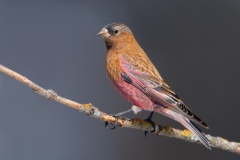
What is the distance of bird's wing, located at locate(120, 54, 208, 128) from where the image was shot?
57.4 inches

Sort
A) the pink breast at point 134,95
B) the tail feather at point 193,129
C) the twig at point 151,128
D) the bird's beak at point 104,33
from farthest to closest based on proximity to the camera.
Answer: the bird's beak at point 104,33, the pink breast at point 134,95, the tail feather at point 193,129, the twig at point 151,128

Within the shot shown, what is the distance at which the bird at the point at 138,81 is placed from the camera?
4.73 ft

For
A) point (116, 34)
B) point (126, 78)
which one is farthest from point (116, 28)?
point (126, 78)

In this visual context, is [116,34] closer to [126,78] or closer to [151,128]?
[126,78]

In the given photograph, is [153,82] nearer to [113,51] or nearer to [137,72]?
[137,72]

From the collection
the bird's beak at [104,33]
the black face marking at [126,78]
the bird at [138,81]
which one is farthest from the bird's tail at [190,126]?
the bird's beak at [104,33]

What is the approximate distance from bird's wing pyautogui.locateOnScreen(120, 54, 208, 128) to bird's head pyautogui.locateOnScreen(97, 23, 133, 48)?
2.8 inches

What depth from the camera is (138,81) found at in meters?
1.57

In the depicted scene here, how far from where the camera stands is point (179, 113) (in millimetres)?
1445

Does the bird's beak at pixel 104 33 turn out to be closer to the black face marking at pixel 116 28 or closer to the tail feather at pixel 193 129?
the black face marking at pixel 116 28

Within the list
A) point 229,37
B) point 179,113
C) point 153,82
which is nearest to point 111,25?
point 153,82

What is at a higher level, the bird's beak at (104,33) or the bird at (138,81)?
the bird's beak at (104,33)

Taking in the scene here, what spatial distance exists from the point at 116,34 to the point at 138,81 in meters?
0.20

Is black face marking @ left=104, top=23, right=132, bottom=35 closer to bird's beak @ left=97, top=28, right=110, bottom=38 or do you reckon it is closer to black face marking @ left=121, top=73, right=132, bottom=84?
bird's beak @ left=97, top=28, right=110, bottom=38
